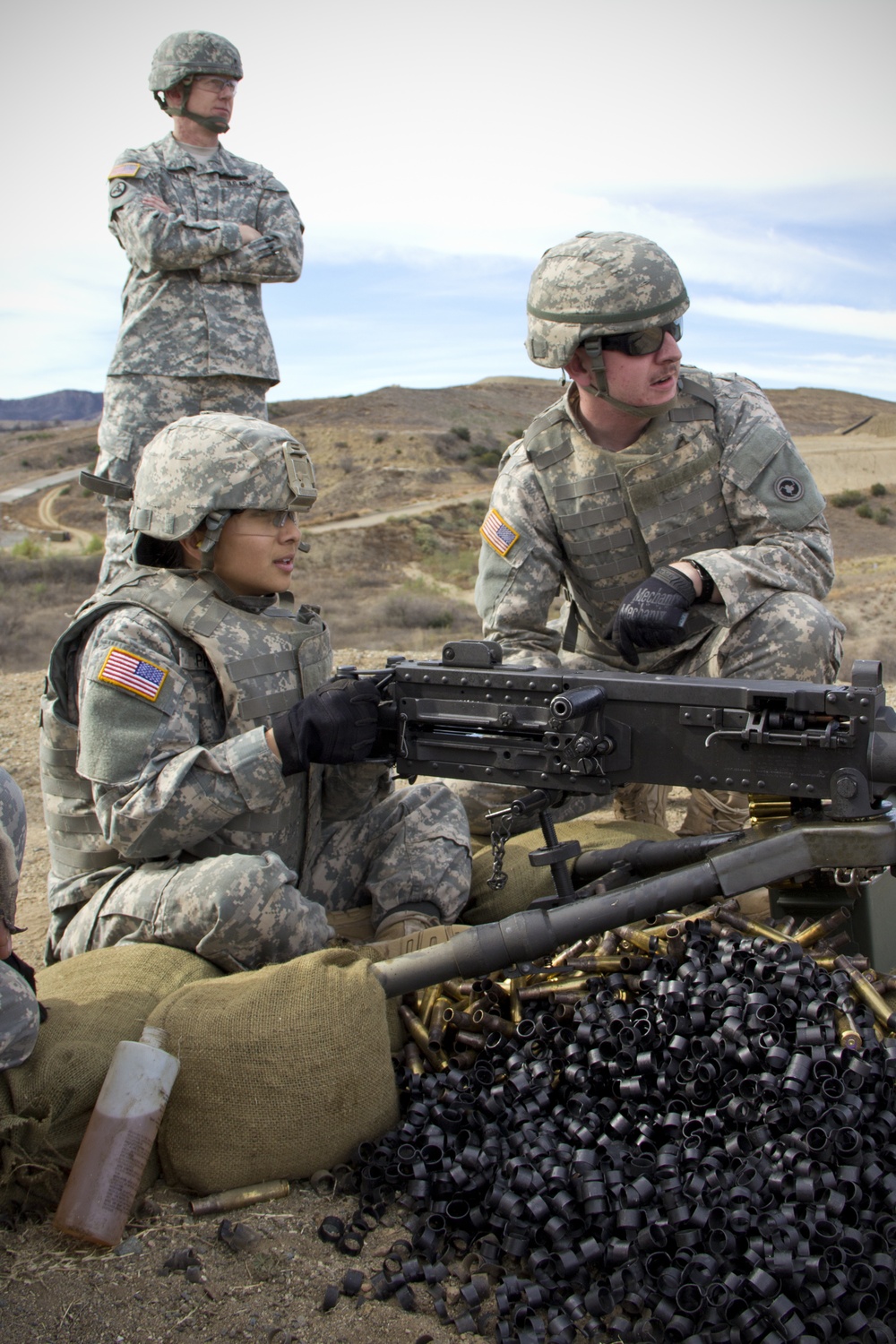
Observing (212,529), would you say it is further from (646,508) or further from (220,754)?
(646,508)

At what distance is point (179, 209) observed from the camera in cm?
667

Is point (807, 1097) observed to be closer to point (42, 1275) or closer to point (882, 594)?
point (42, 1275)

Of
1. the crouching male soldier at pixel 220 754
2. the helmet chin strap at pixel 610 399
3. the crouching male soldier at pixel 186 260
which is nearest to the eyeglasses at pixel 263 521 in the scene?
the crouching male soldier at pixel 220 754

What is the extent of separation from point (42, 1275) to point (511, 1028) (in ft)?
4.35

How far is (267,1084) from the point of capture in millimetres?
3012

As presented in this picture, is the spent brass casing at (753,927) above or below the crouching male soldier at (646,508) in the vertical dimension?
below

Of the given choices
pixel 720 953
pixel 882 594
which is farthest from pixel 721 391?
pixel 882 594

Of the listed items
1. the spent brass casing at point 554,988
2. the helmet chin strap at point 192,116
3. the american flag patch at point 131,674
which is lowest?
the spent brass casing at point 554,988

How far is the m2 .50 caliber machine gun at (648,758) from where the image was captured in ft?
10.00

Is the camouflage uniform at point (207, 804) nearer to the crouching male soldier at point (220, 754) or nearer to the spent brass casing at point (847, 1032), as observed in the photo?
the crouching male soldier at point (220, 754)

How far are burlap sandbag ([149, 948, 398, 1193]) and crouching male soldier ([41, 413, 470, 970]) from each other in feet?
1.24

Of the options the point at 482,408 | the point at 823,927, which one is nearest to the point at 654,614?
the point at 823,927

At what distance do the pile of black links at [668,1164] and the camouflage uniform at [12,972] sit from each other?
0.91 metres

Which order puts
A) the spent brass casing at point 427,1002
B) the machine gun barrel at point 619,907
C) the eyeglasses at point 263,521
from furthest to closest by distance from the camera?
the eyeglasses at point 263,521 < the spent brass casing at point 427,1002 < the machine gun barrel at point 619,907
